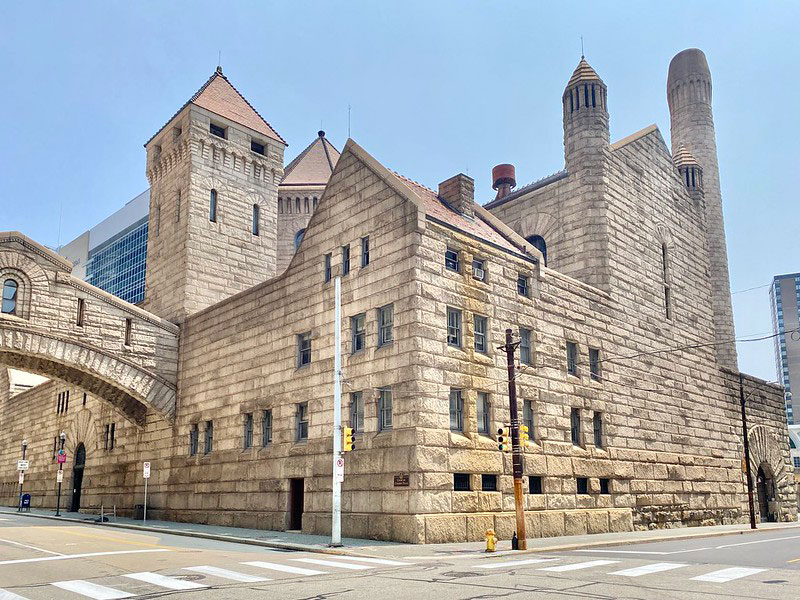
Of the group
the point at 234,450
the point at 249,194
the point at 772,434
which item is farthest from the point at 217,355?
the point at 772,434

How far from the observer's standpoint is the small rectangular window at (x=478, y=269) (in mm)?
26609

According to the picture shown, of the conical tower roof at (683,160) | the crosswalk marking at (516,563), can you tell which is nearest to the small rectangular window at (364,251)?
the crosswalk marking at (516,563)

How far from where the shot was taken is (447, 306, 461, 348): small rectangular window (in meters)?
25.2

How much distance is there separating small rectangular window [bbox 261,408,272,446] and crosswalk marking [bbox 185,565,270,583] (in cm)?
1418

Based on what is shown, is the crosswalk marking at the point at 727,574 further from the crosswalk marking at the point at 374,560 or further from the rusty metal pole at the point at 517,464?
the crosswalk marking at the point at 374,560

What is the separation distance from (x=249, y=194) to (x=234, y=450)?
17.4 m

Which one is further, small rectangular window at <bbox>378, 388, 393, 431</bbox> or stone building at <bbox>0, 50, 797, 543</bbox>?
stone building at <bbox>0, 50, 797, 543</bbox>

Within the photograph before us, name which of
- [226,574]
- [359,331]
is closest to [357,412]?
[359,331]

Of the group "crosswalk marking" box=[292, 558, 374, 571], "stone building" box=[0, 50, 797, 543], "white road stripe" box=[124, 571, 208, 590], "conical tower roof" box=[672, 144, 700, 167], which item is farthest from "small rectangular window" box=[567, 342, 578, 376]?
"white road stripe" box=[124, 571, 208, 590]

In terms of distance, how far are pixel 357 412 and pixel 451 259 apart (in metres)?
6.33

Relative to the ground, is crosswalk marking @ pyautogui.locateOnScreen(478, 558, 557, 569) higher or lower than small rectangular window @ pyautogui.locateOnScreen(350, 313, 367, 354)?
lower

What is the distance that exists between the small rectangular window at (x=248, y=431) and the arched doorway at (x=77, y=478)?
21.8m

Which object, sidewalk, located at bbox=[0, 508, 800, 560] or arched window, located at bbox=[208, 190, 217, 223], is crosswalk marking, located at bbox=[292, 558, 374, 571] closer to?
sidewalk, located at bbox=[0, 508, 800, 560]

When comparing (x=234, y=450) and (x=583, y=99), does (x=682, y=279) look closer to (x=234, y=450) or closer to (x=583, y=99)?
(x=583, y=99)
